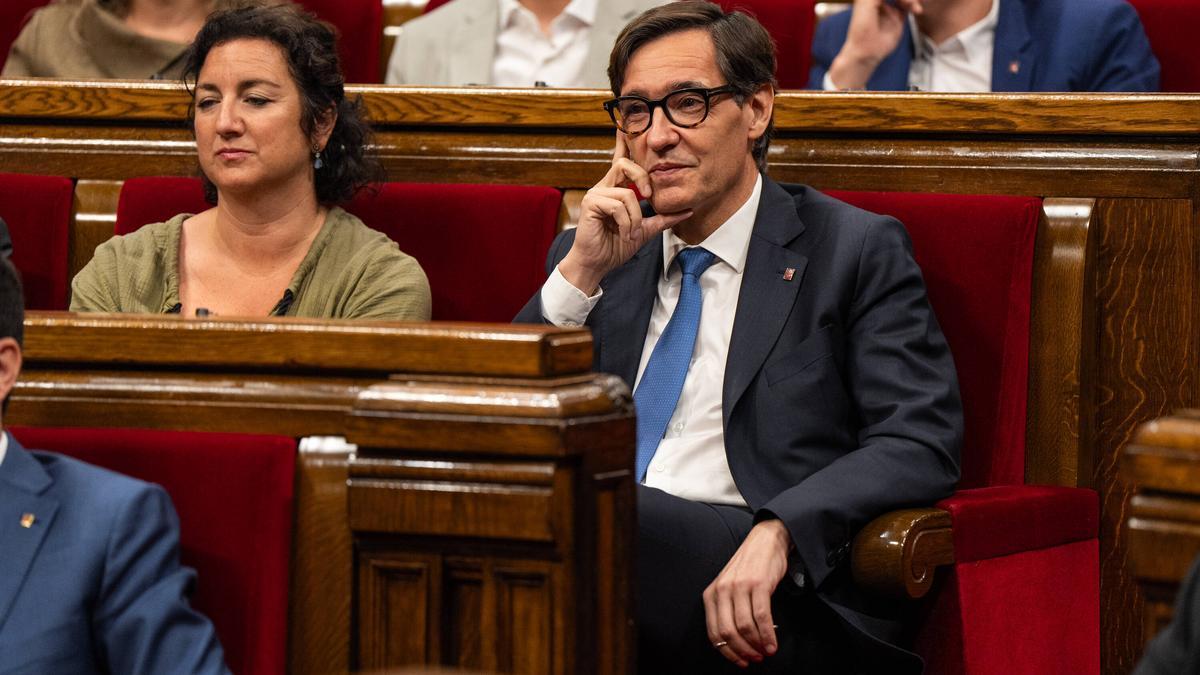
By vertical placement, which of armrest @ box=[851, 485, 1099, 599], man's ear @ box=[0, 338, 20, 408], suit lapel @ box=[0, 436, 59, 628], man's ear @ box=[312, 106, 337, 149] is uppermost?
man's ear @ box=[312, 106, 337, 149]

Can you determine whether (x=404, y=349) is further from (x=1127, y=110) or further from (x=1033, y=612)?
(x=1127, y=110)

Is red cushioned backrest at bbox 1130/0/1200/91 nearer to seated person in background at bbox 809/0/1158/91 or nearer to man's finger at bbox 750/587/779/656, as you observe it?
seated person in background at bbox 809/0/1158/91

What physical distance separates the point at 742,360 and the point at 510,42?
74 cm

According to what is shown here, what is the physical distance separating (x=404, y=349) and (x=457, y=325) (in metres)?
0.02

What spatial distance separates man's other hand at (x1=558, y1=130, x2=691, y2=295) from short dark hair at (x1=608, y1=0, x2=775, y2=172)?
0.30ft

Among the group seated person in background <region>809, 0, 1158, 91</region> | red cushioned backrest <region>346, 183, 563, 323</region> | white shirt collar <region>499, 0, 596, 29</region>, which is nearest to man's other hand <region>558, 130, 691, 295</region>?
red cushioned backrest <region>346, 183, 563, 323</region>

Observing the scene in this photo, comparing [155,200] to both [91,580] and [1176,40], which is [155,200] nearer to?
[91,580]

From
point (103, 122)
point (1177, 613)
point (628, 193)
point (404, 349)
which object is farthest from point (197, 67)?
point (1177, 613)

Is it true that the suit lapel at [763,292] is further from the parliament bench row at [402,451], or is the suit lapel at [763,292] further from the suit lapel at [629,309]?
the parliament bench row at [402,451]

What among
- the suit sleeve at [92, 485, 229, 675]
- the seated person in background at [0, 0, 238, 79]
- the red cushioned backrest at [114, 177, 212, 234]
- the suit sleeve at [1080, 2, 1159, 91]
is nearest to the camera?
the suit sleeve at [92, 485, 229, 675]

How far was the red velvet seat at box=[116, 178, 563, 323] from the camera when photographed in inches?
46.1

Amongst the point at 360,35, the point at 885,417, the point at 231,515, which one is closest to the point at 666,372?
the point at 885,417

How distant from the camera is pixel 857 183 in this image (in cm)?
115

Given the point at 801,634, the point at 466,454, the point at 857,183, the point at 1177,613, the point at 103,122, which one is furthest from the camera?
the point at 103,122
